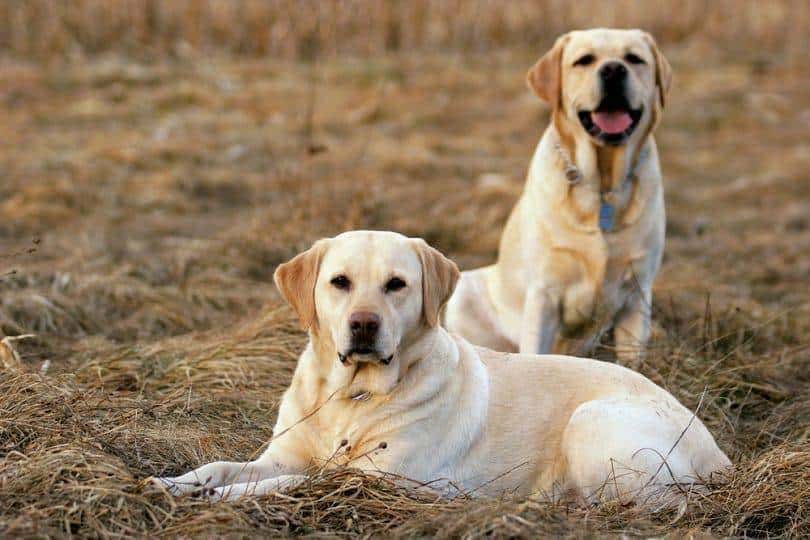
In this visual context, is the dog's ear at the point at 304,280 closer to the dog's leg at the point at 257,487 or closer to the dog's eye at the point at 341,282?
the dog's eye at the point at 341,282

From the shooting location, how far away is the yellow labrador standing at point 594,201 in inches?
218

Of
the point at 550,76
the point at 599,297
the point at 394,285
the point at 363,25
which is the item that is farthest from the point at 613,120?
the point at 363,25

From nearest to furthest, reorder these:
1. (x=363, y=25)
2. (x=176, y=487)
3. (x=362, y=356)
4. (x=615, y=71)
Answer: (x=176, y=487), (x=362, y=356), (x=615, y=71), (x=363, y=25)

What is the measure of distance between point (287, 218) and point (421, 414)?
167 inches

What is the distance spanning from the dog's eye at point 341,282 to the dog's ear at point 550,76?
225cm

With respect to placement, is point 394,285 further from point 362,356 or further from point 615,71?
point 615,71

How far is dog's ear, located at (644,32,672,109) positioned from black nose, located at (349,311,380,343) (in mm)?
2615

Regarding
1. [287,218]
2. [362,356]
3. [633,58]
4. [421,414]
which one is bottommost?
[287,218]

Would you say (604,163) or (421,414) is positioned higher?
(604,163)

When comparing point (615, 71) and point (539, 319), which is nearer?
point (615, 71)

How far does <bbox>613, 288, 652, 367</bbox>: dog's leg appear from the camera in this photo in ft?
18.5

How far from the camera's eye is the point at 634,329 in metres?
5.70

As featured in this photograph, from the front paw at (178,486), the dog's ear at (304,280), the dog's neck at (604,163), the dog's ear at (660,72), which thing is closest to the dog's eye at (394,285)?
the dog's ear at (304,280)

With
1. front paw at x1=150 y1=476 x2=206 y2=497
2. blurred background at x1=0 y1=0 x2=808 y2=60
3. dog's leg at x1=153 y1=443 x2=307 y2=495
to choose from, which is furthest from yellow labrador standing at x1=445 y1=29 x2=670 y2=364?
blurred background at x1=0 y1=0 x2=808 y2=60
